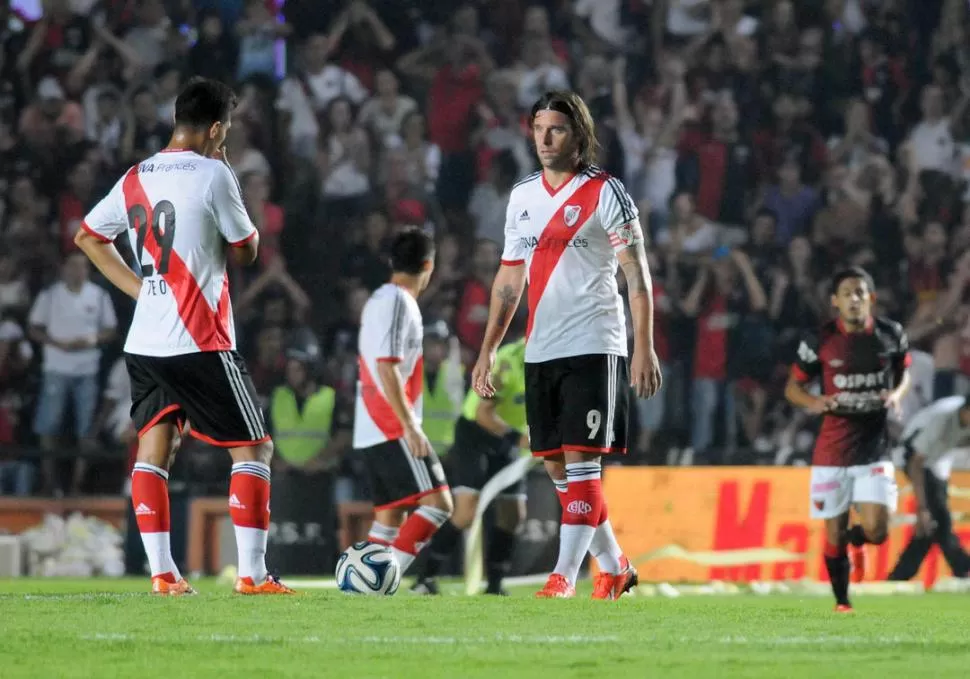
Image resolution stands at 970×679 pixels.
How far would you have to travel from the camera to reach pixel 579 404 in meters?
7.33

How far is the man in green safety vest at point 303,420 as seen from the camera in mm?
14789

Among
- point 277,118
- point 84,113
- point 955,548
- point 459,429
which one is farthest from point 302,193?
point 955,548

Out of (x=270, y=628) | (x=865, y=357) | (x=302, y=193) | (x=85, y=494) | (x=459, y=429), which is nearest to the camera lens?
(x=270, y=628)

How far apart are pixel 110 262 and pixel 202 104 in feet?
2.78

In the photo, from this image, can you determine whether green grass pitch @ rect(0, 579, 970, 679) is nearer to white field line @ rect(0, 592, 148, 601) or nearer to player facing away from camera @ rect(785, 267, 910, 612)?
white field line @ rect(0, 592, 148, 601)

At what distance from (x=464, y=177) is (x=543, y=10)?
2.29 m

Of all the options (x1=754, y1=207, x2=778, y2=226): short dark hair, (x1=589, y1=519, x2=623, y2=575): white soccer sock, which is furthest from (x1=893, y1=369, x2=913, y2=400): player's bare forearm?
(x1=754, y1=207, x2=778, y2=226): short dark hair

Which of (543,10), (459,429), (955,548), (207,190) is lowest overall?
(955,548)

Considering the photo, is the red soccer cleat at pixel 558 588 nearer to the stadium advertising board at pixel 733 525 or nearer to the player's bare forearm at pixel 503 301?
the player's bare forearm at pixel 503 301

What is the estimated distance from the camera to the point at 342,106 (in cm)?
1723

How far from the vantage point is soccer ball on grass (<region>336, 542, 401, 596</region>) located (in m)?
8.55

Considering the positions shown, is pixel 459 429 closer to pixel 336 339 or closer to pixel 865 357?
pixel 865 357

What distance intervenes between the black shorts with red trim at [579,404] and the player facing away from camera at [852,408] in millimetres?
3513

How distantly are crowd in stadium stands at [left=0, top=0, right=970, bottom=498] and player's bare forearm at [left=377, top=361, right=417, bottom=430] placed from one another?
5275 mm
